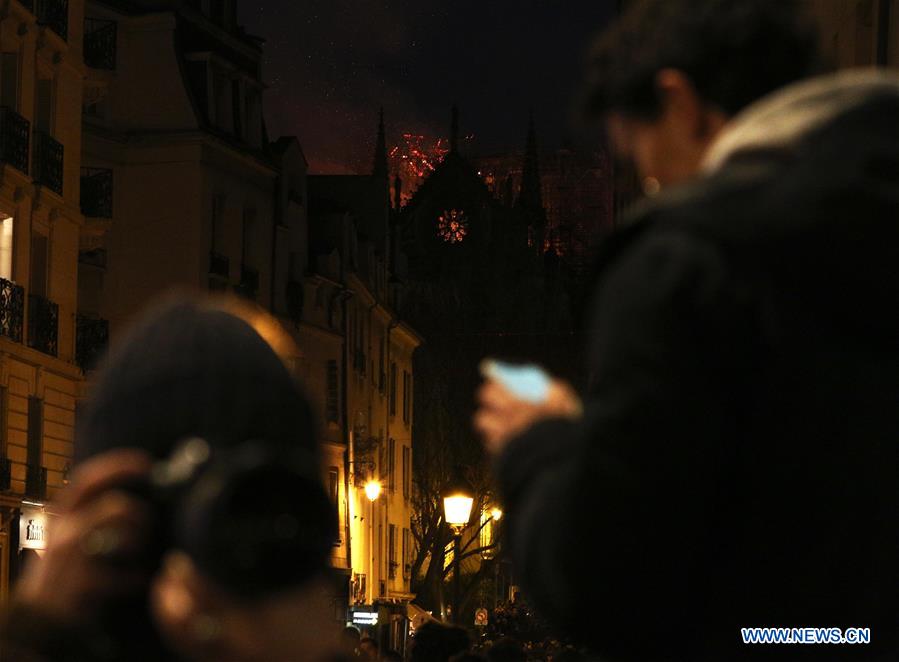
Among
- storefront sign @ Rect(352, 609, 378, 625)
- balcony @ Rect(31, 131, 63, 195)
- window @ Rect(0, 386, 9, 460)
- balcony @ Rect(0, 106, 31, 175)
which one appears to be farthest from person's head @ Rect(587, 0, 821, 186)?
storefront sign @ Rect(352, 609, 378, 625)

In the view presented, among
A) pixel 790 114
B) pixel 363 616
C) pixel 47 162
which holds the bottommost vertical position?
pixel 790 114

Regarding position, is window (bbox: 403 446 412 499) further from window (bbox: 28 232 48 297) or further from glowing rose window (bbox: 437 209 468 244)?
glowing rose window (bbox: 437 209 468 244)

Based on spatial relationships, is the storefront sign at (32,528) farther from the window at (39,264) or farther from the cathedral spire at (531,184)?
the cathedral spire at (531,184)

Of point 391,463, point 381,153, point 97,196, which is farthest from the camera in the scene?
point 381,153

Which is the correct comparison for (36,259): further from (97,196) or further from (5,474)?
(97,196)

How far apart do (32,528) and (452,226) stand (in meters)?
87.7

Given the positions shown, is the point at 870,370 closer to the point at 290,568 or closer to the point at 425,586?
the point at 290,568

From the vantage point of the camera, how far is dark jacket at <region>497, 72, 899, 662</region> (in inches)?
98.3

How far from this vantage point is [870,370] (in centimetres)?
264

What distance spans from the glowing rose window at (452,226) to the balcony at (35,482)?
3314 inches

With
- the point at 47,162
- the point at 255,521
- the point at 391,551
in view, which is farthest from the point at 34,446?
the point at 391,551

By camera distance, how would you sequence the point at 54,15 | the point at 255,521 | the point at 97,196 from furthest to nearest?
the point at 97,196, the point at 54,15, the point at 255,521

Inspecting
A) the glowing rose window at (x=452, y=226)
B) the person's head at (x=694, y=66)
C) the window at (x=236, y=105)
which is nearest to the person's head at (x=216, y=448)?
the person's head at (x=694, y=66)

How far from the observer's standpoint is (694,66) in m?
2.79
